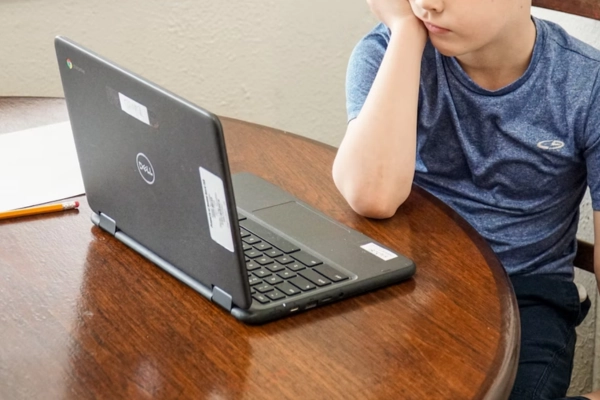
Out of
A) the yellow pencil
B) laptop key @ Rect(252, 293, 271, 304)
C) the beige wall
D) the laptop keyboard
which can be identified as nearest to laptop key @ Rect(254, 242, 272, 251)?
the laptop keyboard

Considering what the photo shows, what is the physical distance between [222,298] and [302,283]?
0.09 metres

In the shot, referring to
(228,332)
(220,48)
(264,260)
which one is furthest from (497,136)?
(220,48)

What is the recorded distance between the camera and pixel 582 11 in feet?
4.51

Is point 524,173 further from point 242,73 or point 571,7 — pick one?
point 242,73

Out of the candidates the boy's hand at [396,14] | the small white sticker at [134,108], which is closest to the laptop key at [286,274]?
the small white sticker at [134,108]

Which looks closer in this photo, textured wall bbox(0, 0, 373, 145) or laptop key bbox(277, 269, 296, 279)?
laptop key bbox(277, 269, 296, 279)

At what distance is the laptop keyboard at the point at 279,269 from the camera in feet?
3.05

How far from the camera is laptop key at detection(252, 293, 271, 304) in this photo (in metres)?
0.91

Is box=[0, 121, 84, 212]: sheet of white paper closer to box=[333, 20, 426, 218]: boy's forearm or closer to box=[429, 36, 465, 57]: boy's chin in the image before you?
box=[333, 20, 426, 218]: boy's forearm

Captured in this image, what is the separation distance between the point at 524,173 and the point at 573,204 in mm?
101

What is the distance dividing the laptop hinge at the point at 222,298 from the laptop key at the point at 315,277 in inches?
3.6

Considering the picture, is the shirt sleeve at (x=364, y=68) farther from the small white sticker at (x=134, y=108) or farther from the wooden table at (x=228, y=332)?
the small white sticker at (x=134, y=108)

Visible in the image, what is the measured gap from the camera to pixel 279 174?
1.24m

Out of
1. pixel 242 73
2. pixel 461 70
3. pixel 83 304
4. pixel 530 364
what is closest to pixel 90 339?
pixel 83 304
